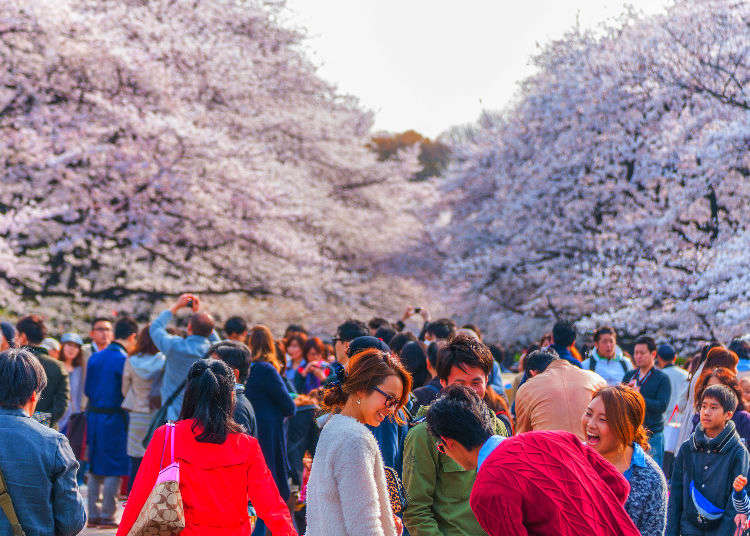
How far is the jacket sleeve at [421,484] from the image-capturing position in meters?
3.88

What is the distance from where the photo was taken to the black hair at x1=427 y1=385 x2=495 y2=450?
129 inches

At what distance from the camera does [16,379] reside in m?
3.94

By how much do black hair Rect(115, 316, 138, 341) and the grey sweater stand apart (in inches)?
250

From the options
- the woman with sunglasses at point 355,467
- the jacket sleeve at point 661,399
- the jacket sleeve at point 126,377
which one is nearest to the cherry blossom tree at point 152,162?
the jacket sleeve at point 126,377

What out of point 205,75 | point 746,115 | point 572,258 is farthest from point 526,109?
point 746,115

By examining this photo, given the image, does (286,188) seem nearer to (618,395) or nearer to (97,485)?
(97,485)

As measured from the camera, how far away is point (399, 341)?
7.61 meters

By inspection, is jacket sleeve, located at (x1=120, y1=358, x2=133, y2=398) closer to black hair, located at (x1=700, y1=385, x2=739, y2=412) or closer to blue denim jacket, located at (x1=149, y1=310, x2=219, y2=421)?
blue denim jacket, located at (x1=149, y1=310, x2=219, y2=421)

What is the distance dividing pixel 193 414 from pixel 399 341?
3727 mm

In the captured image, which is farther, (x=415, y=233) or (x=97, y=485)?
(x=415, y=233)

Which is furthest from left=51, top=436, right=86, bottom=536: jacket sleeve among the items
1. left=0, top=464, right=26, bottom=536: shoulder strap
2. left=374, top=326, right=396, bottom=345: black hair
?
left=374, top=326, right=396, bottom=345: black hair

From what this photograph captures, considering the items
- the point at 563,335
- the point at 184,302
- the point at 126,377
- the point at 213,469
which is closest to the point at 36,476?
the point at 213,469

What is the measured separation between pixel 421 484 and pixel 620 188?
19.3 meters

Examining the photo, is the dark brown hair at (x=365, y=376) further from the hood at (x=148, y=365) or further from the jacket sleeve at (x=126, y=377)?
the jacket sleeve at (x=126, y=377)
